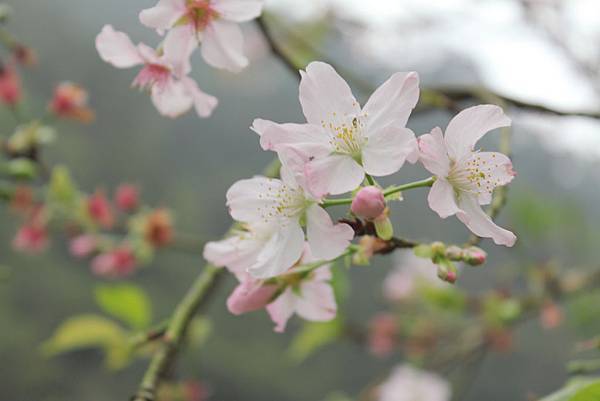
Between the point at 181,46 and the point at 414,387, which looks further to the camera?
the point at 414,387

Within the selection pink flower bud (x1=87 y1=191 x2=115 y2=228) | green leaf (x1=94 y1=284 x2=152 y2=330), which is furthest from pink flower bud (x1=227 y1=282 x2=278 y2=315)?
pink flower bud (x1=87 y1=191 x2=115 y2=228)

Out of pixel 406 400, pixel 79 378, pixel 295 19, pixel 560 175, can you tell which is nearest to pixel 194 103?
pixel 406 400

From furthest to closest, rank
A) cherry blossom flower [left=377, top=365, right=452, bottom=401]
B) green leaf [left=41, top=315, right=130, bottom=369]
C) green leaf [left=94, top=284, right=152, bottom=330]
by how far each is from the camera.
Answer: cherry blossom flower [left=377, top=365, right=452, bottom=401] < green leaf [left=41, top=315, right=130, bottom=369] < green leaf [left=94, top=284, right=152, bottom=330]

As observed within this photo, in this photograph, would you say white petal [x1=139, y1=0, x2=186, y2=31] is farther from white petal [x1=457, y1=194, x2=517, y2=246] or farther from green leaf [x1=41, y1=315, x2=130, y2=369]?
green leaf [x1=41, y1=315, x2=130, y2=369]

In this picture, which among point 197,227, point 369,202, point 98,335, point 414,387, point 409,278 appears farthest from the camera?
point 197,227

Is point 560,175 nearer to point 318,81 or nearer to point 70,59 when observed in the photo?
point 70,59

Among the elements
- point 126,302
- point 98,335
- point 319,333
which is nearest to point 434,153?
point 126,302

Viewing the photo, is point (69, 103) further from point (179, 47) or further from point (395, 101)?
point (395, 101)
